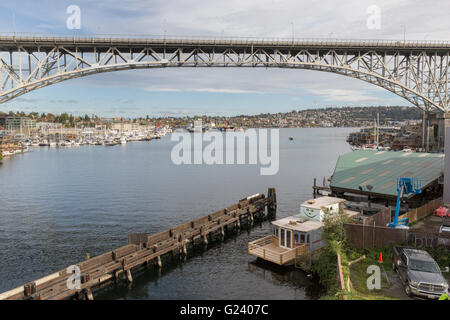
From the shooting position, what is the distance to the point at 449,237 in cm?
1873

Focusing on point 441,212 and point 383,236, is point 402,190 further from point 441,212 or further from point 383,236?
point 383,236

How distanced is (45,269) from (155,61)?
85.1 feet

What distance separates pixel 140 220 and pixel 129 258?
11892mm

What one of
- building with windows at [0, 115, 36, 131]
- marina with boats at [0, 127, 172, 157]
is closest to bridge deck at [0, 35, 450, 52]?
marina with boats at [0, 127, 172, 157]

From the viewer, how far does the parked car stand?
1402 cm

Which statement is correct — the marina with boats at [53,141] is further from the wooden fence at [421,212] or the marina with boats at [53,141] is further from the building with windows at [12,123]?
the wooden fence at [421,212]

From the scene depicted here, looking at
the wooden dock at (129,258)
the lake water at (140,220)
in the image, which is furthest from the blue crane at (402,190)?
the wooden dock at (129,258)

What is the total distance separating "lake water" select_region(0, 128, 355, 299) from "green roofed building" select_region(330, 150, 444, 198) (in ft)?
19.2

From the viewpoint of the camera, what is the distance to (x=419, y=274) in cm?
1476

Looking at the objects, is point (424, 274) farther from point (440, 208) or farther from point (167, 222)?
point (167, 222)

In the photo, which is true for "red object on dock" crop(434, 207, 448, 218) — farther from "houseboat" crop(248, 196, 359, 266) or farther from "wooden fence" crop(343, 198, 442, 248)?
"houseboat" crop(248, 196, 359, 266)

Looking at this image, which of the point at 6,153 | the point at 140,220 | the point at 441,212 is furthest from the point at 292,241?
the point at 6,153
